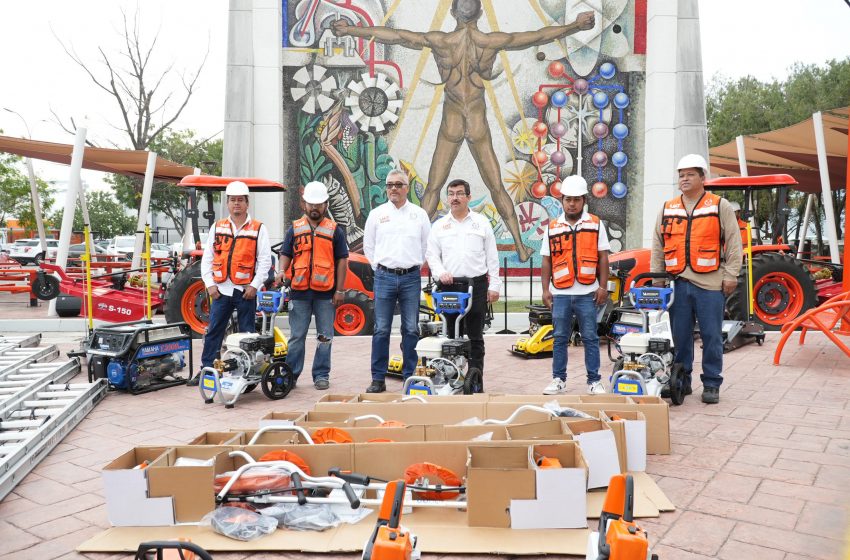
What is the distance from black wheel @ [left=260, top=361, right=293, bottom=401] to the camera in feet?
19.5

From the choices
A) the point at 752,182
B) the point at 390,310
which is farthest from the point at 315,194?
the point at 752,182

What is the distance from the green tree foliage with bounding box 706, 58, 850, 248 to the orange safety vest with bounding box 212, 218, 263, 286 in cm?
2632

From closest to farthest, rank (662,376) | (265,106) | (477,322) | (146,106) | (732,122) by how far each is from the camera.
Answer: (662,376)
(477,322)
(265,106)
(732,122)
(146,106)

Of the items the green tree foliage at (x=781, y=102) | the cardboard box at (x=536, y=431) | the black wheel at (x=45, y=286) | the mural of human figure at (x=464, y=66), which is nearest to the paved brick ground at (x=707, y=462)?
the cardboard box at (x=536, y=431)

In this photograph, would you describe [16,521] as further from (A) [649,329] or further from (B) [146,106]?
(B) [146,106]

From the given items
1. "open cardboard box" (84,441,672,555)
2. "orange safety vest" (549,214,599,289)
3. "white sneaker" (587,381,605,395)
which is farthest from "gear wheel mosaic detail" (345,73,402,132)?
"open cardboard box" (84,441,672,555)

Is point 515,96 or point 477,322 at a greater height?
point 515,96

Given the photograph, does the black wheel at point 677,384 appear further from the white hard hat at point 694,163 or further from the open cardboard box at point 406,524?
the open cardboard box at point 406,524

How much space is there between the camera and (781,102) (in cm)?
2947

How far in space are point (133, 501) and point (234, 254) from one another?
3.37m

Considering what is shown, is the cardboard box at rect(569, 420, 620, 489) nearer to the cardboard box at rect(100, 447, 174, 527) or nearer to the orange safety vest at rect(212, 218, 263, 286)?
the cardboard box at rect(100, 447, 174, 527)

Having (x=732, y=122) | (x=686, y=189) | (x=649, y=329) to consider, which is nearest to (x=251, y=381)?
(x=649, y=329)

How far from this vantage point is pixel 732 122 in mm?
30766

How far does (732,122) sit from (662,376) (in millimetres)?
29019
